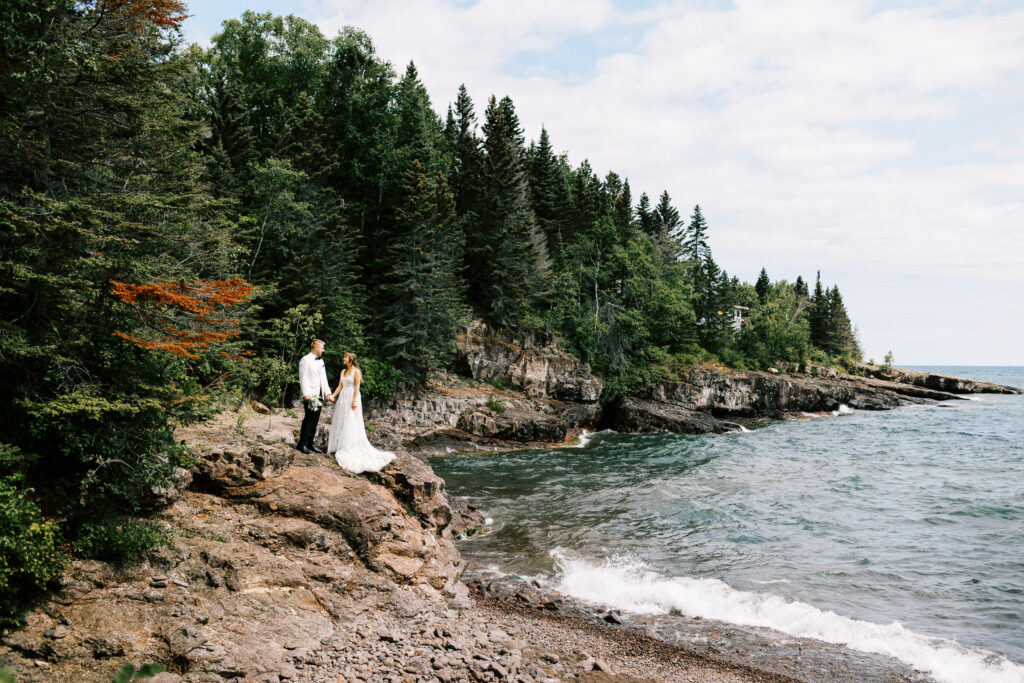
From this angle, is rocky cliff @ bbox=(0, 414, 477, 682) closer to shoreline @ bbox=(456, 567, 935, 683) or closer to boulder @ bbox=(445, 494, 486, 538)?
shoreline @ bbox=(456, 567, 935, 683)

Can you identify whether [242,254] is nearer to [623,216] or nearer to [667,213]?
[623,216]

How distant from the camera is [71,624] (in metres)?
6.45

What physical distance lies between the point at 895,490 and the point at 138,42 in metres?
27.0

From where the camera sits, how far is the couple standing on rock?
10.9m

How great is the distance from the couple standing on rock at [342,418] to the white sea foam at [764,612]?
506 centimetres

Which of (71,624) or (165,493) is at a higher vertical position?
(165,493)

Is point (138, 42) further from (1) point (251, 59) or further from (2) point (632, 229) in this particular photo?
(2) point (632, 229)

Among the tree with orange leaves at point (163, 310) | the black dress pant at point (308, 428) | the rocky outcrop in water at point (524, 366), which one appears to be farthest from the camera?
the rocky outcrop in water at point (524, 366)

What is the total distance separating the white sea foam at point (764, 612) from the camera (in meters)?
8.80

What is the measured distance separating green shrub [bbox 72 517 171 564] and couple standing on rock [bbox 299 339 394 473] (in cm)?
361

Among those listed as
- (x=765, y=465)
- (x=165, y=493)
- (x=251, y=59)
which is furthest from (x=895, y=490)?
(x=251, y=59)

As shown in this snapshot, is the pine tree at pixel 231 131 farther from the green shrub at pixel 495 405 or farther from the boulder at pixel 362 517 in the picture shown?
the boulder at pixel 362 517

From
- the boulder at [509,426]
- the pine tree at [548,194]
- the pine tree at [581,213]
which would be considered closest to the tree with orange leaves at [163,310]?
the boulder at [509,426]

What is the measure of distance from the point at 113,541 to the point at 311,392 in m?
4.13
